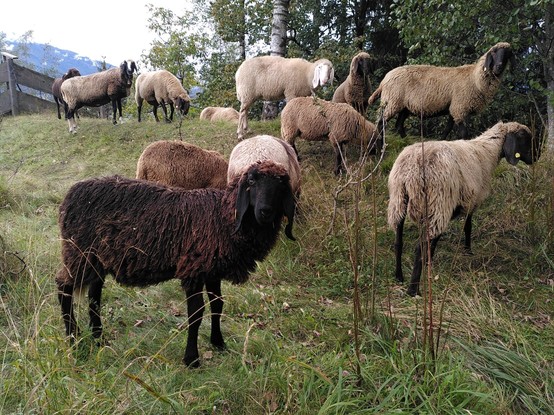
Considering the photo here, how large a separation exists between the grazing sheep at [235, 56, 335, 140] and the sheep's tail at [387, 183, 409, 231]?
14.3 feet

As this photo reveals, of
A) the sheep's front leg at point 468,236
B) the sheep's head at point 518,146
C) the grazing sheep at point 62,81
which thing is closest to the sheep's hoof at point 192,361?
the sheep's front leg at point 468,236

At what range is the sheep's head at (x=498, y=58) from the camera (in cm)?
648

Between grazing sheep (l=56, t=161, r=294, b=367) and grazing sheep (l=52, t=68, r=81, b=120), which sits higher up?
grazing sheep (l=52, t=68, r=81, b=120)

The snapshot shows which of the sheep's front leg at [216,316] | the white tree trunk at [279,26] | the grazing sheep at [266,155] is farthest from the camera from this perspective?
the white tree trunk at [279,26]

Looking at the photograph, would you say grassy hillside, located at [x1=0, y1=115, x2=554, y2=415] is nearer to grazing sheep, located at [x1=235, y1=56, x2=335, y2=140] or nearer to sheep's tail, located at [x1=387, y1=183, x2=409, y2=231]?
sheep's tail, located at [x1=387, y1=183, x2=409, y2=231]

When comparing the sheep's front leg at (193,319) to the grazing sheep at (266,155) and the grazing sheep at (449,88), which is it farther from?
the grazing sheep at (449,88)

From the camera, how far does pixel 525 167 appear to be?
7.00 meters

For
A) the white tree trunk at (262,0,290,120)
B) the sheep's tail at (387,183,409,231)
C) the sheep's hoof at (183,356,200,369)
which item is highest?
the white tree trunk at (262,0,290,120)

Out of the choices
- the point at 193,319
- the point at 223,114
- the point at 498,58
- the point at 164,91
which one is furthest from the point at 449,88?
the point at 223,114

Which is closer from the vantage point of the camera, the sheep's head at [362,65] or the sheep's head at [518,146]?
the sheep's head at [518,146]

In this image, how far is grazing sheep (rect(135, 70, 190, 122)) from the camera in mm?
12305

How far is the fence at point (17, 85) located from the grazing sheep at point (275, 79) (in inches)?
475

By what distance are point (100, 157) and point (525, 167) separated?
9314mm

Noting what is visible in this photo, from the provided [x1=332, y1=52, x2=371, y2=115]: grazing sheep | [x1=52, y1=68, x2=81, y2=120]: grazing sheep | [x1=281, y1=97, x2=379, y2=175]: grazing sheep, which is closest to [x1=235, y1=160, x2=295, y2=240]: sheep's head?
[x1=281, y1=97, x2=379, y2=175]: grazing sheep
